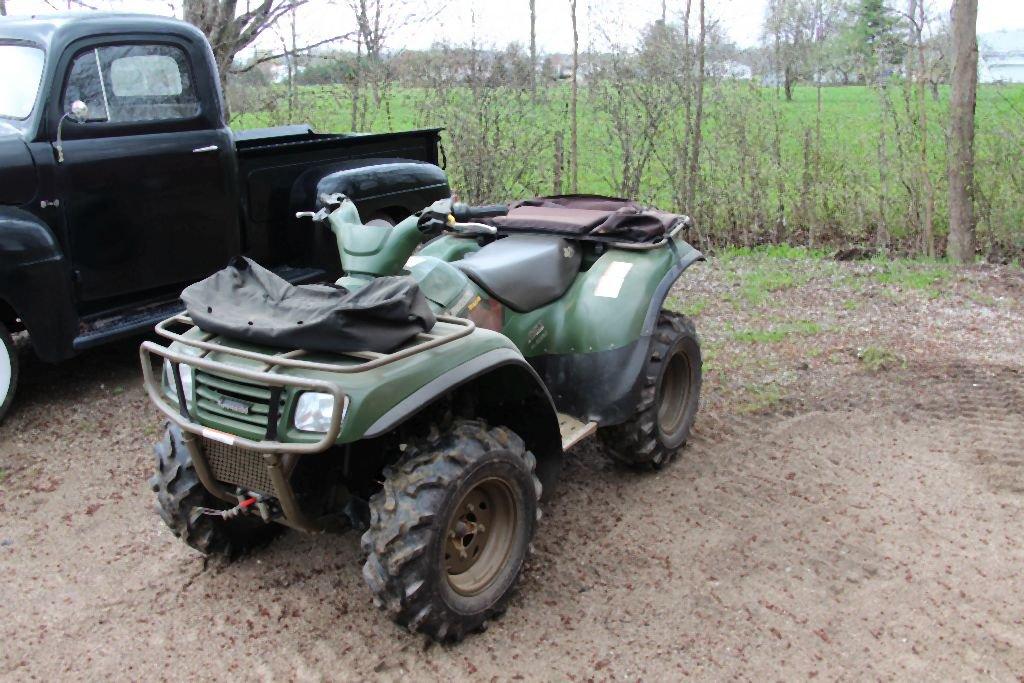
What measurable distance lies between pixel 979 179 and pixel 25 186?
744 centimetres

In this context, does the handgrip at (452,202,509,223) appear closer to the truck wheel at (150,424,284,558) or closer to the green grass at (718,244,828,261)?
the truck wheel at (150,424,284,558)

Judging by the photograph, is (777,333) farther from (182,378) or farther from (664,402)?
(182,378)

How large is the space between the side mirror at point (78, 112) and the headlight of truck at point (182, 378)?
2646 millimetres

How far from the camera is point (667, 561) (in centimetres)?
367

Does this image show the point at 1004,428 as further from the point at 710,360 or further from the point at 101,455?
the point at 101,455

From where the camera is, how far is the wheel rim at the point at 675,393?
183 inches

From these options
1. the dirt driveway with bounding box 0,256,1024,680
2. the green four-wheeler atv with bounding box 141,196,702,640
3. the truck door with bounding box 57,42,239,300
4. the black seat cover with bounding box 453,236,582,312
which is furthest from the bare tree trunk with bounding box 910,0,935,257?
the truck door with bounding box 57,42,239,300

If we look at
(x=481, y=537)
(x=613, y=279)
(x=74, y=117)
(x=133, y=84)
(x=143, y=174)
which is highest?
(x=133, y=84)

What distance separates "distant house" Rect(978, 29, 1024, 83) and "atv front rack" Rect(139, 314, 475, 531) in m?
7.32

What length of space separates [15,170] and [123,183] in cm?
58

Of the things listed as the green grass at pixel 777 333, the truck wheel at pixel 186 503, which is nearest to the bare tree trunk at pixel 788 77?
the green grass at pixel 777 333

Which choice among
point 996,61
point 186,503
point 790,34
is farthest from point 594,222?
point 790,34

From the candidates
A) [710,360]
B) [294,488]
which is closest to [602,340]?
[294,488]

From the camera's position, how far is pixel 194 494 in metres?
3.41
